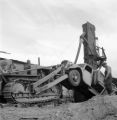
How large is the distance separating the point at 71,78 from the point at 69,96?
162 inches

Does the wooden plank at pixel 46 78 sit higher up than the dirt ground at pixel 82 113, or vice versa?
the wooden plank at pixel 46 78

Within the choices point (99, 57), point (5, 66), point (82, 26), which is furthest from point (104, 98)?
point (5, 66)

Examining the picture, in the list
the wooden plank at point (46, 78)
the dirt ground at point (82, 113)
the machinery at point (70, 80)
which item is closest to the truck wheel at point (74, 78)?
the machinery at point (70, 80)

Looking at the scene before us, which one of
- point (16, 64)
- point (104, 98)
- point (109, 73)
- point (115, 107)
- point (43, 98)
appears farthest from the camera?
point (16, 64)

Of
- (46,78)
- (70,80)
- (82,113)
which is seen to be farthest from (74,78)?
(82,113)

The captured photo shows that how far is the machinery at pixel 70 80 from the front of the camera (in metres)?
12.1

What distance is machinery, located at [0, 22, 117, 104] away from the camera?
12.1 metres

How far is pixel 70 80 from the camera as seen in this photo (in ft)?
40.0

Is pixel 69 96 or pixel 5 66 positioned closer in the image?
pixel 5 66

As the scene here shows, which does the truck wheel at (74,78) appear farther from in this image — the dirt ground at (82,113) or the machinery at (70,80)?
the dirt ground at (82,113)

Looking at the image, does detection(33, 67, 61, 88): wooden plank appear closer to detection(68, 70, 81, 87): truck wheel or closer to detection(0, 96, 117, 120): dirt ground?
Result: detection(68, 70, 81, 87): truck wheel

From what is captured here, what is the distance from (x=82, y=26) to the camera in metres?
12.9

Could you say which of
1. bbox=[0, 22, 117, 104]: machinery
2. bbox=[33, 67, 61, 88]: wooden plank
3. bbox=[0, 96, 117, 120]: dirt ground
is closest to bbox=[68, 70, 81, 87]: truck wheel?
bbox=[0, 22, 117, 104]: machinery

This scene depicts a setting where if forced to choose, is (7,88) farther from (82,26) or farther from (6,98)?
(82,26)
